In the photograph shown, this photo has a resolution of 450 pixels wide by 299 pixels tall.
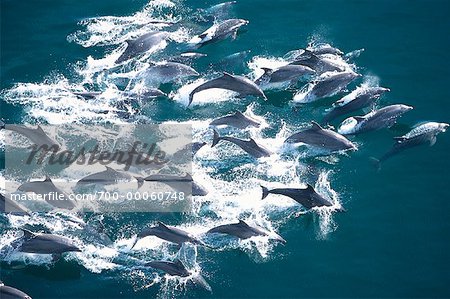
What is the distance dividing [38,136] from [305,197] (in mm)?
8883

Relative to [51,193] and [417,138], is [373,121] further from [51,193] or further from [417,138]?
[51,193]

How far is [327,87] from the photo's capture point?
20.3 m

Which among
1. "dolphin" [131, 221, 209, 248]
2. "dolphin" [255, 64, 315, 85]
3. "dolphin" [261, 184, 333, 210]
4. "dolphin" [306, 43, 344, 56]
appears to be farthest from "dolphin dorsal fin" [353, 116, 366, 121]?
"dolphin" [131, 221, 209, 248]

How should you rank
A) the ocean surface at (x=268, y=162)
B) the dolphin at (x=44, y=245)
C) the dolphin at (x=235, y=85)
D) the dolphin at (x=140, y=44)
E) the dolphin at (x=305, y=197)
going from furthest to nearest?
the dolphin at (x=140, y=44) → the dolphin at (x=235, y=85) → the dolphin at (x=305, y=197) → the dolphin at (x=44, y=245) → the ocean surface at (x=268, y=162)

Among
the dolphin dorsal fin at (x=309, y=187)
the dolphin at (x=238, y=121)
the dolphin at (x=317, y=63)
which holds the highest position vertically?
the dolphin at (x=317, y=63)

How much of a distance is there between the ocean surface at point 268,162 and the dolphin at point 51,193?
532 mm

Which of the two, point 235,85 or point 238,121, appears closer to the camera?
point 238,121

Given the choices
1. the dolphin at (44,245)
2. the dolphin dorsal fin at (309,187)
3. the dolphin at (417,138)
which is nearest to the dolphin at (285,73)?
the dolphin at (417,138)

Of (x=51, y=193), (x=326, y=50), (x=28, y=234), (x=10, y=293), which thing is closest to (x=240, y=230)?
(x=28, y=234)

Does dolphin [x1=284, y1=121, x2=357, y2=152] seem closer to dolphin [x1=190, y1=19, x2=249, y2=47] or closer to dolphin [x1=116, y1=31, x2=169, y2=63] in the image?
dolphin [x1=190, y1=19, x2=249, y2=47]

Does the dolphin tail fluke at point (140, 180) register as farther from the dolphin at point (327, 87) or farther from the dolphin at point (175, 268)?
the dolphin at point (327, 87)

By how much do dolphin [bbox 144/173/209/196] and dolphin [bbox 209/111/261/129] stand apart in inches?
117

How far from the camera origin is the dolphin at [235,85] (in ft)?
65.4

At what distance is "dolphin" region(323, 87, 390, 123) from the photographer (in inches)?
775
